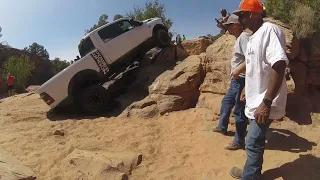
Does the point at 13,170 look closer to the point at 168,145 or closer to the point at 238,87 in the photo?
the point at 168,145

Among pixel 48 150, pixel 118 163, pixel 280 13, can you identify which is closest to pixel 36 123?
pixel 48 150

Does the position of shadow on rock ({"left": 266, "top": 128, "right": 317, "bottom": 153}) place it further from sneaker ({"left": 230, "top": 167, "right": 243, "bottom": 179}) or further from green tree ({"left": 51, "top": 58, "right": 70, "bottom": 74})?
green tree ({"left": 51, "top": 58, "right": 70, "bottom": 74})

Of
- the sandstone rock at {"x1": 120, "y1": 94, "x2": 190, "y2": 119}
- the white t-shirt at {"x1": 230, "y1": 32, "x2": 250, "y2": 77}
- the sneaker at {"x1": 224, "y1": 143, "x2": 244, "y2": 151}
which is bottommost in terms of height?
the sneaker at {"x1": 224, "y1": 143, "x2": 244, "y2": 151}

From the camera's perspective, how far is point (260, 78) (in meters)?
2.92

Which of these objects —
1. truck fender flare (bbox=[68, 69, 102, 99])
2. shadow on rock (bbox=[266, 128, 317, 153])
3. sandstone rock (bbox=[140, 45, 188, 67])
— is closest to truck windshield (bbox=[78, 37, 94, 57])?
truck fender flare (bbox=[68, 69, 102, 99])

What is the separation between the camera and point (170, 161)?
14.0 feet

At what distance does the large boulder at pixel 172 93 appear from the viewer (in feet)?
22.2

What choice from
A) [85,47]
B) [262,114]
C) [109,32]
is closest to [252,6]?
[262,114]

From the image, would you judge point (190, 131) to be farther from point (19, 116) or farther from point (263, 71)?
point (19, 116)

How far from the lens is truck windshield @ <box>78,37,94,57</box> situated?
8461 millimetres

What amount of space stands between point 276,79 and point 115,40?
6.53 metres

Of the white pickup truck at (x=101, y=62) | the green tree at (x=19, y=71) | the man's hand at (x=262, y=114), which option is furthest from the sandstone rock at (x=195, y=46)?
the green tree at (x=19, y=71)

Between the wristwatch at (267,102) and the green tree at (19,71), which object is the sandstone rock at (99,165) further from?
the green tree at (19,71)

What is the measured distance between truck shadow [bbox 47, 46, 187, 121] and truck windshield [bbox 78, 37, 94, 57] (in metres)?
1.59
